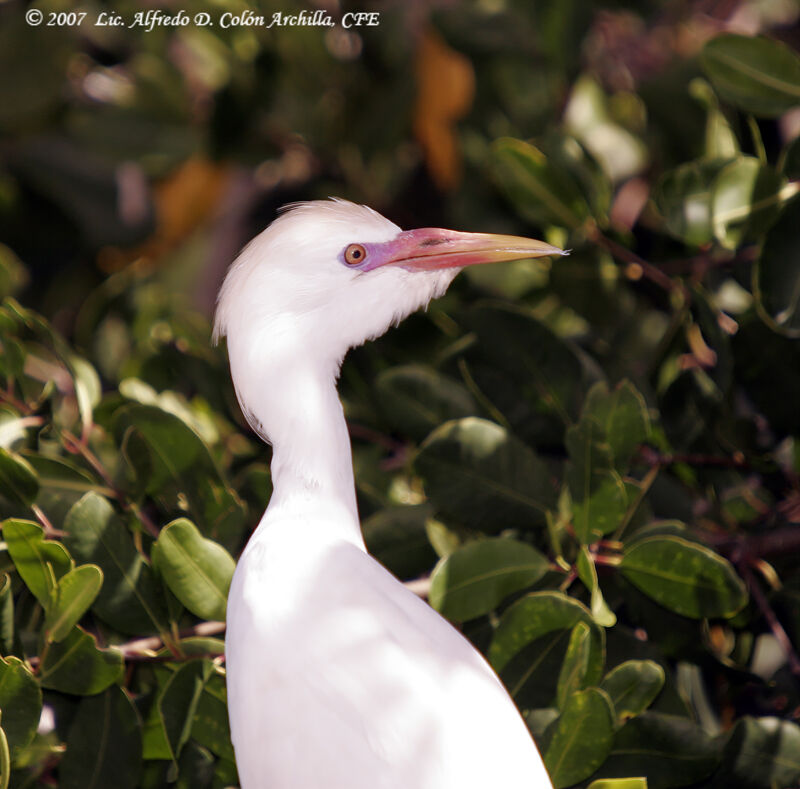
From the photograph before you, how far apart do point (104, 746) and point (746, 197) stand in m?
1.51

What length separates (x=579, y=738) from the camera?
1.41 m

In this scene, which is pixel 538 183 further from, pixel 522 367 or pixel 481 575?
pixel 481 575

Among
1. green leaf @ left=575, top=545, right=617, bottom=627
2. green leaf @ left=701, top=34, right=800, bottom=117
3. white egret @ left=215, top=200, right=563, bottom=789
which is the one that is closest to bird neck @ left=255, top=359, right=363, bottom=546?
white egret @ left=215, top=200, right=563, bottom=789

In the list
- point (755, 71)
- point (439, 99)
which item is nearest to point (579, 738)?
point (755, 71)

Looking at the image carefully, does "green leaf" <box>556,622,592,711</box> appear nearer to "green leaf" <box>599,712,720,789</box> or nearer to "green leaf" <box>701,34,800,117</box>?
"green leaf" <box>599,712,720,789</box>

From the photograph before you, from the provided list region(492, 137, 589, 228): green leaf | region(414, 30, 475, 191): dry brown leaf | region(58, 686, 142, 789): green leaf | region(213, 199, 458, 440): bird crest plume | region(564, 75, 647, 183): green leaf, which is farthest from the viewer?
region(414, 30, 475, 191): dry brown leaf

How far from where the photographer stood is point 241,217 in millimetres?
4156

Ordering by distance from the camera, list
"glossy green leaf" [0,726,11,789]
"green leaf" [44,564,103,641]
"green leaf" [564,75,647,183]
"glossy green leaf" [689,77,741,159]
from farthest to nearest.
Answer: "green leaf" [564,75,647,183], "glossy green leaf" [689,77,741,159], "green leaf" [44,564,103,641], "glossy green leaf" [0,726,11,789]

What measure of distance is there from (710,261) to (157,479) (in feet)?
4.15

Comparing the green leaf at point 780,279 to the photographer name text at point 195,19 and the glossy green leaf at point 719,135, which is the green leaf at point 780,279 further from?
the photographer name text at point 195,19

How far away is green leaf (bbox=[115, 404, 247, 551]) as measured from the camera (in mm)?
1688

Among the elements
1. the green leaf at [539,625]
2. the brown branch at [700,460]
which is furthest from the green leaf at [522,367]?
the green leaf at [539,625]

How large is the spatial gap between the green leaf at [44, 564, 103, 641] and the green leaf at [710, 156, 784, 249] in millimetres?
1295

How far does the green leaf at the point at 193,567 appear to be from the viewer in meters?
1.51
